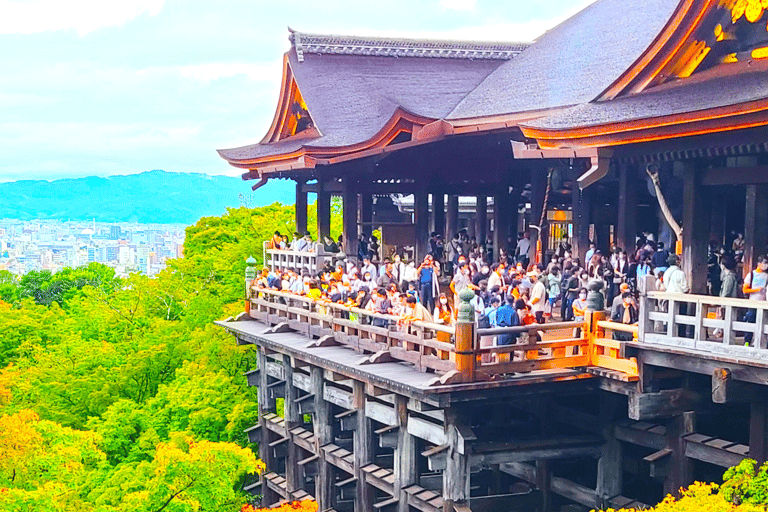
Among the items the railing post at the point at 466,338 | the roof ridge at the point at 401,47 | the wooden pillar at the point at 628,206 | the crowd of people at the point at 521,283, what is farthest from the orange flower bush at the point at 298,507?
the roof ridge at the point at 401,47

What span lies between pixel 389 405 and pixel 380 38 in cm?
1464

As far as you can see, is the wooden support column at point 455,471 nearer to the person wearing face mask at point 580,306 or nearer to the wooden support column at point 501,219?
the person wearing face mask at point 580,306

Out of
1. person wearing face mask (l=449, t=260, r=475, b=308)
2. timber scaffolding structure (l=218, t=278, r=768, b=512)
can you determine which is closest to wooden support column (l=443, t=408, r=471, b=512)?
timber scaffolding structure (l=218, t=278, r=768, b=512)

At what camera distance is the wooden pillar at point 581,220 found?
68.6 feet

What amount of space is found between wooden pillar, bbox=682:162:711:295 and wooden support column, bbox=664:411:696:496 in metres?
1.83

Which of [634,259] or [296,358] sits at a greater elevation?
[634,259]

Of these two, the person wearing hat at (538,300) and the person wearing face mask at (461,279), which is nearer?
the person wearing hat at (538,300)

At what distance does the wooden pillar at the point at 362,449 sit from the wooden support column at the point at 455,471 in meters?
3.02

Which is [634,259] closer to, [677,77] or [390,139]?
[677,77]

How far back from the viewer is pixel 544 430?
59.5ft

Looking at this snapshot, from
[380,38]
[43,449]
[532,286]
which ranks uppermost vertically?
[380,38]

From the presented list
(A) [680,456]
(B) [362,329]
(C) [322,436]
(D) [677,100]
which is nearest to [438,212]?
(C) [322,436]

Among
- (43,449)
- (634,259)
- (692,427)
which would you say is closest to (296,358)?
(43,449)

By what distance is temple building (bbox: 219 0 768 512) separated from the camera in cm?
1477
